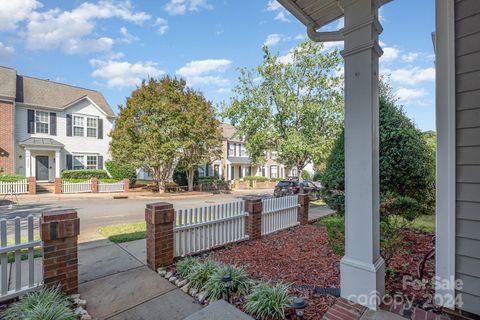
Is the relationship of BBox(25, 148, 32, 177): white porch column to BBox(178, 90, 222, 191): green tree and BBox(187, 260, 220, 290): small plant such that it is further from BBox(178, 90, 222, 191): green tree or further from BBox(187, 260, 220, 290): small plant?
BBox(187, 260, 220, 290): small plant

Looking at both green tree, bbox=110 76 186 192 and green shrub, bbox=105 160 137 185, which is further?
green shrub, bbox=105 160 137 185

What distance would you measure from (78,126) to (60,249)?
819 inches

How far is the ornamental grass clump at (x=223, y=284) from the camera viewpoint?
9.99 ft

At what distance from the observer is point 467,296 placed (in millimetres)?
2385

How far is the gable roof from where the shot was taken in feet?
57.3

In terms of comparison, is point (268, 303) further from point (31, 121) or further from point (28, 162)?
point (31, 121)

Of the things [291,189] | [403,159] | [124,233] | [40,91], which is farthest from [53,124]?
[403,159]

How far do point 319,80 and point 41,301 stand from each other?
11150mm

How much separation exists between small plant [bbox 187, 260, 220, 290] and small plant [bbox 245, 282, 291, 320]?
795mm

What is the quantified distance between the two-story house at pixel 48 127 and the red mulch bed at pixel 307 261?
62.1 feet

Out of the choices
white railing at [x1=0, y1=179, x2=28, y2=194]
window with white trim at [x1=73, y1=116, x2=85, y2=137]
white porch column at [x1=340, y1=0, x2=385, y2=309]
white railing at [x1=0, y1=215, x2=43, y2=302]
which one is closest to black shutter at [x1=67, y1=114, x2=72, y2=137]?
window with white trim at [x1=73, y1=116, x2=85, y2=137]

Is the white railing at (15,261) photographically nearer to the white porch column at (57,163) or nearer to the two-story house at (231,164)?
the white porch column at (57,163)

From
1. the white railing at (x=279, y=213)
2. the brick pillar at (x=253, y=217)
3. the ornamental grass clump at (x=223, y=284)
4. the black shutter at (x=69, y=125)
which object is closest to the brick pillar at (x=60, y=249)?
the ornamental grass clump at (x=223, y=284)

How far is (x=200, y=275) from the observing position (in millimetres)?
3439
